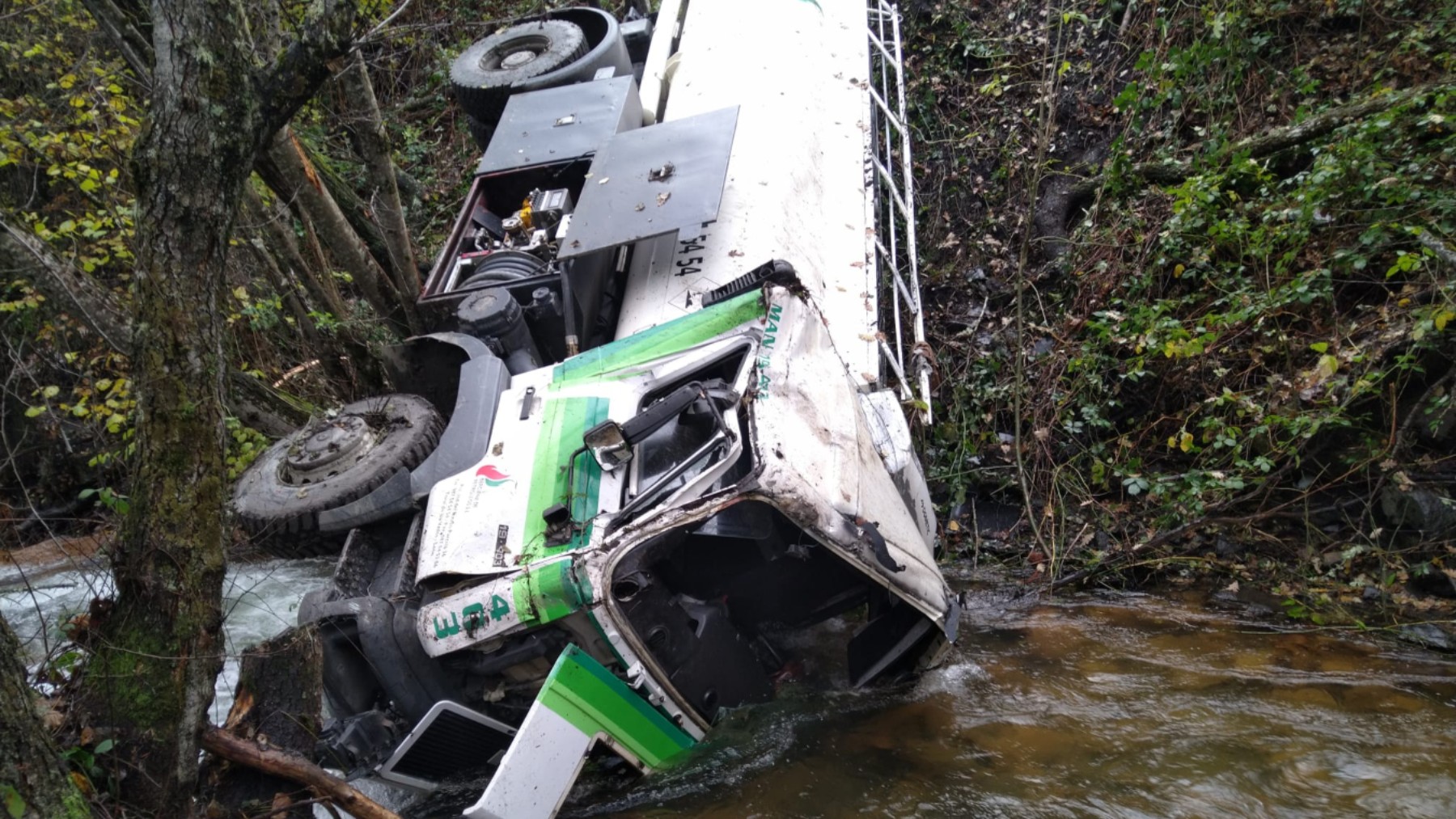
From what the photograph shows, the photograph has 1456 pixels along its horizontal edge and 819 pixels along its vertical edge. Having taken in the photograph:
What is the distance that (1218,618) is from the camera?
3.80 metres

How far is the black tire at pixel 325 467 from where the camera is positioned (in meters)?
3.54

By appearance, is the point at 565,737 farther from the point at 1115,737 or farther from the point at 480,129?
the point at 480,129

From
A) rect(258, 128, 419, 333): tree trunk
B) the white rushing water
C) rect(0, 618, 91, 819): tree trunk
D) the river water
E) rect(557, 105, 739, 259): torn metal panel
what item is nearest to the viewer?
rect(0, 618, 91, 819): tree trunk

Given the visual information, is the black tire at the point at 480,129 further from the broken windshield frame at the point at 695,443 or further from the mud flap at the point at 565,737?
the mud flap at the point at 565,737

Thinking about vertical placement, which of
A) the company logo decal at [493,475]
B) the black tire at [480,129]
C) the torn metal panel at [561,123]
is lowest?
the company logo decal at [493,475]

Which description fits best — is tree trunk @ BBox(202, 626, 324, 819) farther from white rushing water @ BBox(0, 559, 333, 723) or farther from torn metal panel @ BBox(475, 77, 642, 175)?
torn metal panel @ BBox(475, 77, 642, 175)

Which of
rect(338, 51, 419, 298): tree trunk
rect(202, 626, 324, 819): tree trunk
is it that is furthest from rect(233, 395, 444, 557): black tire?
rect(338, 51, 419, 298): tree trunk

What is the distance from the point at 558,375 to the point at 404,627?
1.18 metres

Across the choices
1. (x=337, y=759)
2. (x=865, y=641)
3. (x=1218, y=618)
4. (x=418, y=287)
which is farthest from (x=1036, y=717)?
(x=418, y=287)

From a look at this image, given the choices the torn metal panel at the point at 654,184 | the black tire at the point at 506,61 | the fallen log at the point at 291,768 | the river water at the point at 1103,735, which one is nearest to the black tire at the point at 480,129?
the black tire at the point at 506,61

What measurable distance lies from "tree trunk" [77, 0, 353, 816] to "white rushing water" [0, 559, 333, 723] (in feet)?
0.56

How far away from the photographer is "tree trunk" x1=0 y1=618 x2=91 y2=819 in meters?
1.97

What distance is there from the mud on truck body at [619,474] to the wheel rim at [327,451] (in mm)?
10

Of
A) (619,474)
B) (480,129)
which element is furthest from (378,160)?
(619,474)
